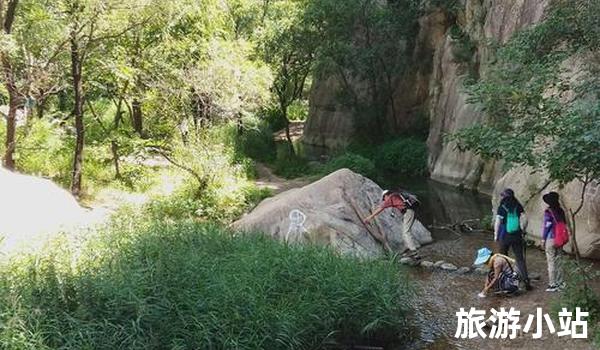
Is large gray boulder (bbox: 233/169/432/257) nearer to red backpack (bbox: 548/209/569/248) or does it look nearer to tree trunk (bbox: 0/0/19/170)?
red backpack (bbox: 548/209/569/248)

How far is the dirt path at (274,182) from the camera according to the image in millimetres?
21172

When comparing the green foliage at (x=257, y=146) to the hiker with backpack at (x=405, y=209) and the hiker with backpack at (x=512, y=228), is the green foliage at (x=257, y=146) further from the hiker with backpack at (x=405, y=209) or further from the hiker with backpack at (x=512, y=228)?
the hiker with backpack at (x=512, y=228)

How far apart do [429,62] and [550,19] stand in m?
19.3

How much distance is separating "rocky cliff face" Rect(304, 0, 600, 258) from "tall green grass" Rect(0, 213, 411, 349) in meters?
5.56

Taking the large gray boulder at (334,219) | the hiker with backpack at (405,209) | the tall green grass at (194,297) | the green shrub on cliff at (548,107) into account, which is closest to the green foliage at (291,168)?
the large gray boulder at (334,219)

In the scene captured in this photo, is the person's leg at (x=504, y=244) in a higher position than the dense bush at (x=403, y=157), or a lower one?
lower

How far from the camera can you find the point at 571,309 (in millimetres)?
7438

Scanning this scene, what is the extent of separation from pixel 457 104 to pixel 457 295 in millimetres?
16603

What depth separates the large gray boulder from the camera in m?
11.4

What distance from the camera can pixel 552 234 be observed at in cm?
886

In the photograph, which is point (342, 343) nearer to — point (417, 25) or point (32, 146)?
point (32, 146)

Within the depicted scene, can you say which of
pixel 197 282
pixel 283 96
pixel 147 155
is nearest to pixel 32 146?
pixel 147 155

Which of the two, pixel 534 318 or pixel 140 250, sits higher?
pixel 140 250

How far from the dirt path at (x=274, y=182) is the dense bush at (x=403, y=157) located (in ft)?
19.0
